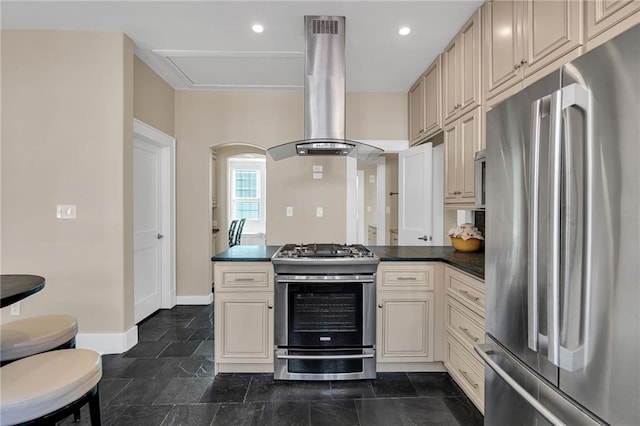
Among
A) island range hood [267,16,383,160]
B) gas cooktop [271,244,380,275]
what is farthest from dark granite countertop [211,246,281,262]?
island range hood [267,16,383,160]

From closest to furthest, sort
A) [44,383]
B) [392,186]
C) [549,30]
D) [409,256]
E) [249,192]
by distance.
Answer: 1. [44,383]
2. [549,30]
3. [409,256]
4. [392,186]
5. [249,192]

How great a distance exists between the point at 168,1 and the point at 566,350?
3.06 metres

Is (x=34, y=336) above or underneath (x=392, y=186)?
underneath

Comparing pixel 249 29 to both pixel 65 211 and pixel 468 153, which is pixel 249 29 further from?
pixel 65 211

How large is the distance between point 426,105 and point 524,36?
5.20ft

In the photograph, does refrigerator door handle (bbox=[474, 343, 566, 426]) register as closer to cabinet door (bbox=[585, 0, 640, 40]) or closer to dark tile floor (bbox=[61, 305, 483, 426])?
dark tile floor (bbox=[61, 305, 483, 426])

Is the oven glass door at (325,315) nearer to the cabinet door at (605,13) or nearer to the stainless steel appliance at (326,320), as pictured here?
the stainless steel appliance at (326,320)

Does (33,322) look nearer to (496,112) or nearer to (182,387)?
(182,387)

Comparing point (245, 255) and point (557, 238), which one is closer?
point (557, 238)

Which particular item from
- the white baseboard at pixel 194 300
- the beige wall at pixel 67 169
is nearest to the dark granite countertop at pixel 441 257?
the beige wall at pixel 67 169

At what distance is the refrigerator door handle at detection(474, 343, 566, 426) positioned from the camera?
37.7 inches

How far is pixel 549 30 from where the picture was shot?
5.47 ft

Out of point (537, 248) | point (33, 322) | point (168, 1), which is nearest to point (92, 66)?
point (168, 1)

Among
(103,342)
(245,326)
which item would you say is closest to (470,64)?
(245,326)
